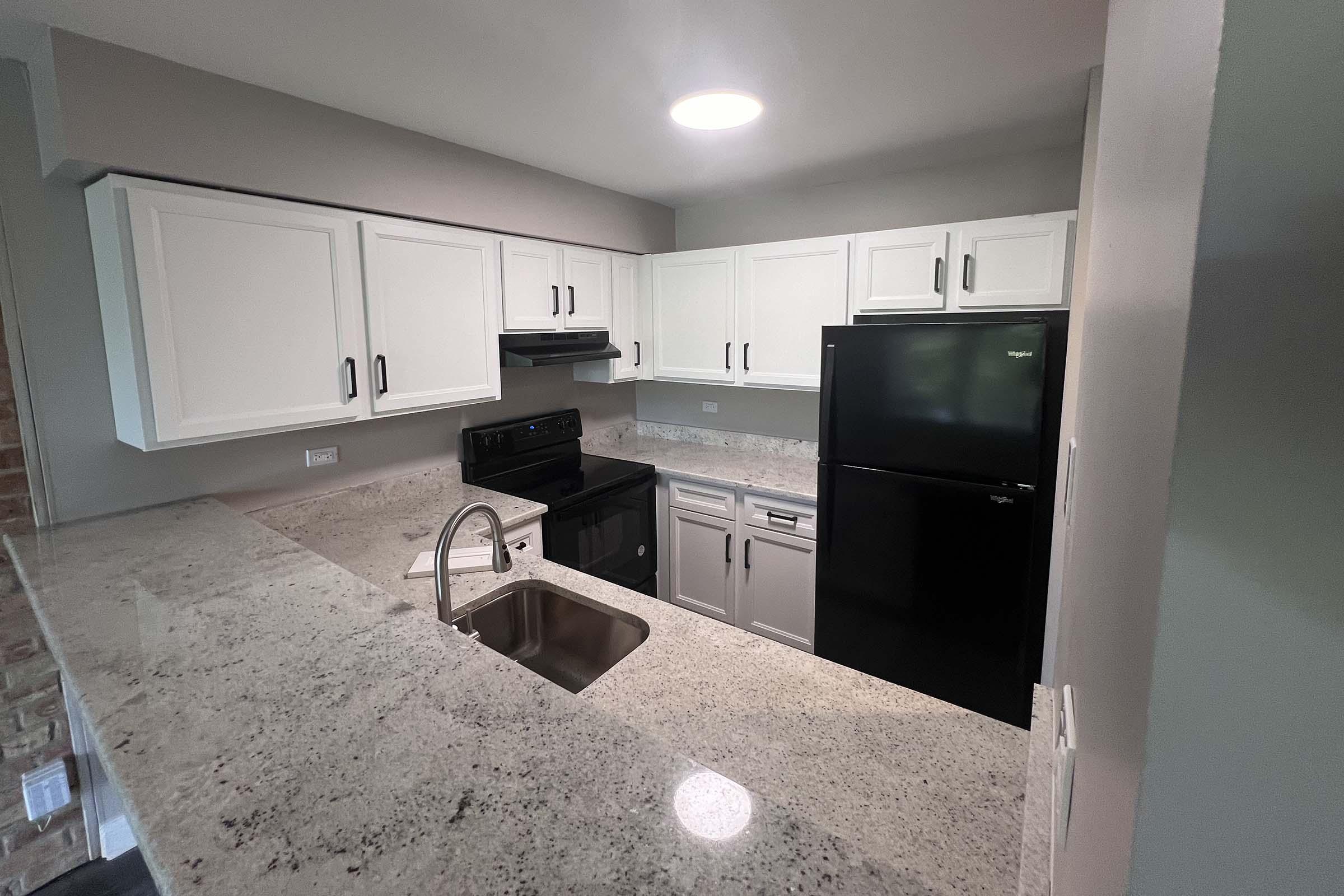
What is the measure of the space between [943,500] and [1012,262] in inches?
40.7

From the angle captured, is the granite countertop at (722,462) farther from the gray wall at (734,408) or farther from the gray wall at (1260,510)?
the gray wall at (1260,510)

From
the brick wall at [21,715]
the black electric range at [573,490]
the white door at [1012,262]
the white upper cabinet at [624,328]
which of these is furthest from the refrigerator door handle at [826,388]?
the brick wall at [21,715]

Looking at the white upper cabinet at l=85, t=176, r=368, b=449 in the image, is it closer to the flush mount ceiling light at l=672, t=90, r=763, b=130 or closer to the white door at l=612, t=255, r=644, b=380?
the flush mount ceiling light at l=672, t=90, r=763, b=130

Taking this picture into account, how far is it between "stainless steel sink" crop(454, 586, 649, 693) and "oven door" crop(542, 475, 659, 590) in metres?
0.75

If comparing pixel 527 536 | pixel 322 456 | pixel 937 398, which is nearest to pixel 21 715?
pixel 322 456

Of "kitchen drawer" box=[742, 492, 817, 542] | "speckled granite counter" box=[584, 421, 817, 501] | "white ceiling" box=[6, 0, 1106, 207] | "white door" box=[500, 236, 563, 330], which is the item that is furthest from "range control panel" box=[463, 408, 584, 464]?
"white ceiling" box=[6, 0, 1106, 207]

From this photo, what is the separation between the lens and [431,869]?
60cm

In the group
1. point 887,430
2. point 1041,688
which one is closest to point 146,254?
point 887,430

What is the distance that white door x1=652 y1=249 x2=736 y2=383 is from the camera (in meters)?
3.17

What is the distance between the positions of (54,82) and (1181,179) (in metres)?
2.33

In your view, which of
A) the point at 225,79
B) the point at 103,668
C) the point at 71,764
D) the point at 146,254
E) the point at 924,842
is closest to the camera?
the point at 924,842

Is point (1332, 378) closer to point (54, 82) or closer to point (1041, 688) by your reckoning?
point (1041, 688)

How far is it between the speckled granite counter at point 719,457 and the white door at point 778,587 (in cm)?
24

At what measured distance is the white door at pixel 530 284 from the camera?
8.85 feet
